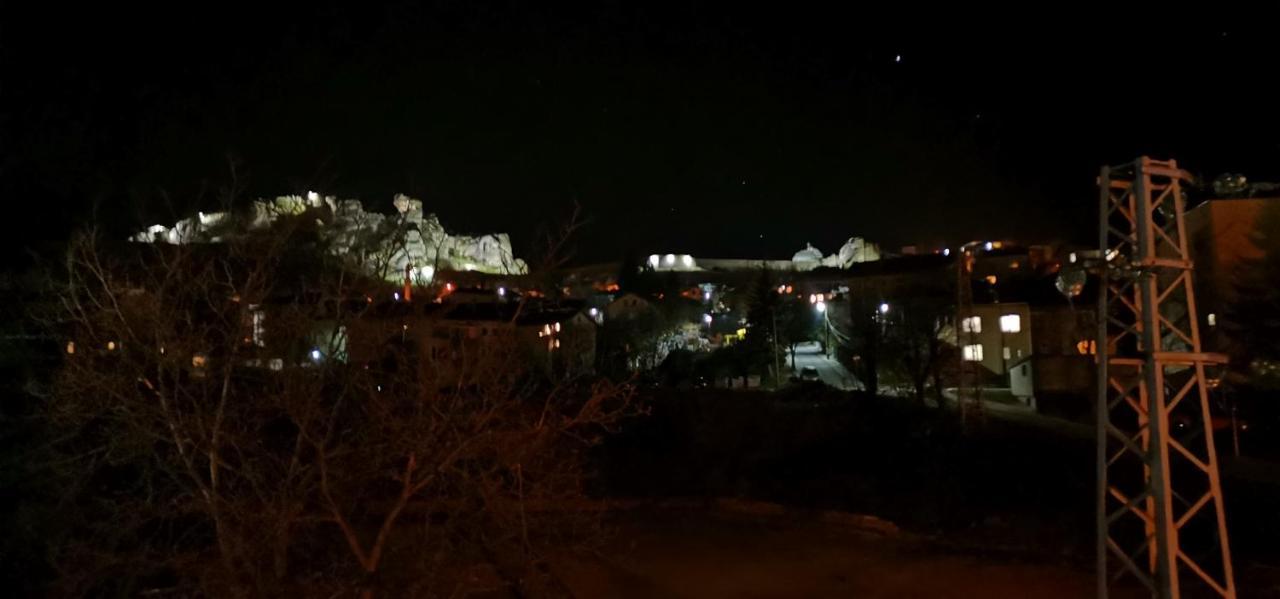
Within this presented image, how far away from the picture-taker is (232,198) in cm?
578

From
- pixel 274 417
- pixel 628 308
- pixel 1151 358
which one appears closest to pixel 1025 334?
pixel 628 308

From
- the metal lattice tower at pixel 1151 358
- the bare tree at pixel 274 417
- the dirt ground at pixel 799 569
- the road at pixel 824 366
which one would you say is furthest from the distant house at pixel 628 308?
the metal lattice tower at pixel 1151 358

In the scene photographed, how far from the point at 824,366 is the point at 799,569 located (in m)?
21.7

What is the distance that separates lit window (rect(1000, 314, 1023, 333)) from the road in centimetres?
467

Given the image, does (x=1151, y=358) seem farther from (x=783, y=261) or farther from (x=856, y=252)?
(x=783, y=261)

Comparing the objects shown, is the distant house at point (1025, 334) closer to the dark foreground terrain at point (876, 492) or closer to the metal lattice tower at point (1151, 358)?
the dark foreground terrain at point (876, 492)

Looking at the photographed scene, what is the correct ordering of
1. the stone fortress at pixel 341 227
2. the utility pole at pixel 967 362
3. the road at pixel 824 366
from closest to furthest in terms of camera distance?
the stone fortress at pixel 341 227 < the utility pole at pixel 967 362 < the road at pixel 824 366

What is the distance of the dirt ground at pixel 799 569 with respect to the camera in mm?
8852

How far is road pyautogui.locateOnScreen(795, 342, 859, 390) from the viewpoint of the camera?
2683cm

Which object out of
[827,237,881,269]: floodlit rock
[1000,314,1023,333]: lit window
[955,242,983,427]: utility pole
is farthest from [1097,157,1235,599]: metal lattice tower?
[827,237,881,269]: floodlit rock

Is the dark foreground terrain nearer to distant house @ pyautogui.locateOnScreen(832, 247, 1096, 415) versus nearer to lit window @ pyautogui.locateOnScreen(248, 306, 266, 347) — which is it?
distant house @ pyautogui.locateOnScreen(832, 247, 1096, 415)

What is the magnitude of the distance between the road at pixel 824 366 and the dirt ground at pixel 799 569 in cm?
1366

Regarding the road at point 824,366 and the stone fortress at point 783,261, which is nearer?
the road at point 824,366

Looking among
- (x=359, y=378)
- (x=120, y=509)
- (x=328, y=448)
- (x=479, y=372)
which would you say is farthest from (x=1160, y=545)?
(x=120, y=509)
